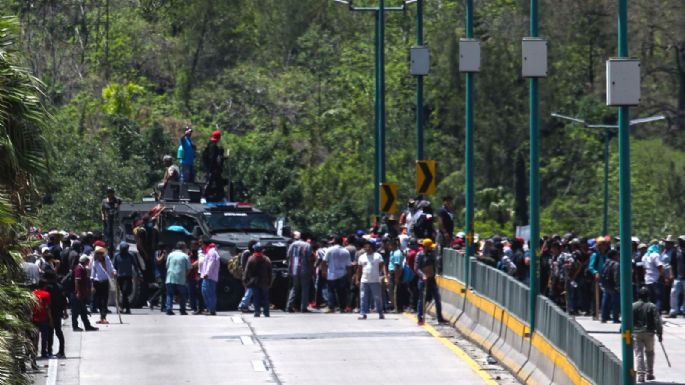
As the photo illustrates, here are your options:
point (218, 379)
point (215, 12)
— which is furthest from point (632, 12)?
point (218, 379)

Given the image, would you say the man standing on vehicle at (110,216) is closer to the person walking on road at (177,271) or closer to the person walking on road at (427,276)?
the person walking on road at (177,271)

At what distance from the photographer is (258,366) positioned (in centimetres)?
2511

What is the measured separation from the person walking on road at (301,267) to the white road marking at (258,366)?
9.12 meters

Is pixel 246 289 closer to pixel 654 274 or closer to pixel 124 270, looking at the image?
pixel 124 270

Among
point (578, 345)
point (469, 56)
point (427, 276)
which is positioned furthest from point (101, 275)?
point (578, 345)

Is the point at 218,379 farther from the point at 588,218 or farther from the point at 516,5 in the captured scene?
the point at 516,5

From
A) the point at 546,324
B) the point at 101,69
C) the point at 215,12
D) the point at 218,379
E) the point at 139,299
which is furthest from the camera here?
the point at 215,12

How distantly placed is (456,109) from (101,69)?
1745cm

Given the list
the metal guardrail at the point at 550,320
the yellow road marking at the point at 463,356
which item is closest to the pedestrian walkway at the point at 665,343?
the metal guardrail at the point at 550,320

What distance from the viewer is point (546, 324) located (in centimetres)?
2173

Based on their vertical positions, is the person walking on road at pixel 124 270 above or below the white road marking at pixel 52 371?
above

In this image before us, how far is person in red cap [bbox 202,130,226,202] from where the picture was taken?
124 feet

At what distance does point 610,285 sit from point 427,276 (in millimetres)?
4199

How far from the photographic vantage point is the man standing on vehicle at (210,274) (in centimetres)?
3384
